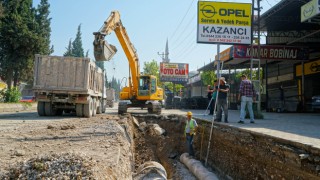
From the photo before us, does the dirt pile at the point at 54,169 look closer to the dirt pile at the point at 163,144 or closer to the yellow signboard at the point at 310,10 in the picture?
the dirt pile at the point at 163,144

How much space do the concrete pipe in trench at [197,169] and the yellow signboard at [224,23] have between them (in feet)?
21.1

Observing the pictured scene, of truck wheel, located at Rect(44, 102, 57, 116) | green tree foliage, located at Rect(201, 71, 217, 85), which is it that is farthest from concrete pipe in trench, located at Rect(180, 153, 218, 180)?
green tree foliage, located at Rect(201, 71, 217, 85)

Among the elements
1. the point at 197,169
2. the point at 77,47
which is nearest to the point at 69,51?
the point at 77,47

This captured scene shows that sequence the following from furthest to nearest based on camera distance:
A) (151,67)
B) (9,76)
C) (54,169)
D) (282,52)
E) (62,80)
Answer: (151,67), (9,76), (282,52), (62,80), (54,169)

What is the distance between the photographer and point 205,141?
1225 cm

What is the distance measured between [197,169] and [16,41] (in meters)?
25.9

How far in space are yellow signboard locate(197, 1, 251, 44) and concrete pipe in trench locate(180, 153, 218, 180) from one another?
6439mm

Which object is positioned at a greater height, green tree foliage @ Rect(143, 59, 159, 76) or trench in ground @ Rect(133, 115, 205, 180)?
green tree foliage @ Rect(143, 59, 159, 76)

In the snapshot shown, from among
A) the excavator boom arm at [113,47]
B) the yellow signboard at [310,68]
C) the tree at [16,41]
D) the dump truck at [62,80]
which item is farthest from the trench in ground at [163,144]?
the tree at [16,41]

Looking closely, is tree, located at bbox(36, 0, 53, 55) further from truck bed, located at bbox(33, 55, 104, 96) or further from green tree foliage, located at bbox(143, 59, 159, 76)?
green tree foliage, located at bbox(143, 59, 159, 76)

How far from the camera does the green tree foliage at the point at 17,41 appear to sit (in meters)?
30.1

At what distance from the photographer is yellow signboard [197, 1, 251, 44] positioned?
619 inches

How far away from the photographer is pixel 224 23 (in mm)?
16000

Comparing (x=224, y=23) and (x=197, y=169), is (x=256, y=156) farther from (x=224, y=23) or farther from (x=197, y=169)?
(x=224, y=23)
